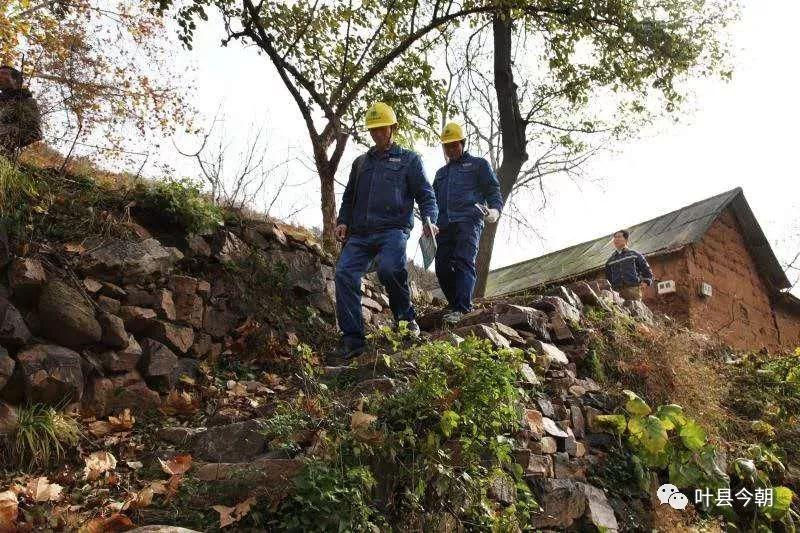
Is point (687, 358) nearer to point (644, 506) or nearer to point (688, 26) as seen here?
point (644, 506)

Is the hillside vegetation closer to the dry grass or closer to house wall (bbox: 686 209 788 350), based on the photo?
the dry grass

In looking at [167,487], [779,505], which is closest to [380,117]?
[167,487]

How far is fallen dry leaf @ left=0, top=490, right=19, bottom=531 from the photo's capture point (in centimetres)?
286

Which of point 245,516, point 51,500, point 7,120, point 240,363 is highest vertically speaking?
point 7,120

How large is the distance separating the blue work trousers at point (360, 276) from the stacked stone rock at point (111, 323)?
1.33 m

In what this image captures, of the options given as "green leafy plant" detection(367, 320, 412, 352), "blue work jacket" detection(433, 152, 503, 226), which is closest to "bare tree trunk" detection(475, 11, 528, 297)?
"blue work jacket" detection(433, 152, 503, 226)

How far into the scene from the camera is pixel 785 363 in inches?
296

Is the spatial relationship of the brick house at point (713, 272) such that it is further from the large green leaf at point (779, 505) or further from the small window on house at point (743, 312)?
the large green leaf at point (779, 505)

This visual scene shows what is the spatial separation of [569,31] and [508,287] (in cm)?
750

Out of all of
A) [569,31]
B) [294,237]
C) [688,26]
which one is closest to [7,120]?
[294,237]

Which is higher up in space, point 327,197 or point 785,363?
point 327,197

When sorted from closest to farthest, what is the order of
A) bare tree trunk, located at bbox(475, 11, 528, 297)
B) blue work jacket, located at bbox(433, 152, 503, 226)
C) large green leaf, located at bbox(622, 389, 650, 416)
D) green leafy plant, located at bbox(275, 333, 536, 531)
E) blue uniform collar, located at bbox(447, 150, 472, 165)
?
green leafy plant, located at bbox(275, 333, 536, 531) < large green leaf, located at bbox(622, 389, 650, 416) < blue work jacket, located at bbox(433, 152, 503, 226) < blue uniform collar, located at bbox(447, 150, 472, 165) < bare tree trunk, located at bbox(475, 11, 528, 297)

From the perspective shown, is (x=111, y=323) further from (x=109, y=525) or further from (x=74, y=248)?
(x=109, y=525)

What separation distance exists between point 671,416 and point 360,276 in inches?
117
